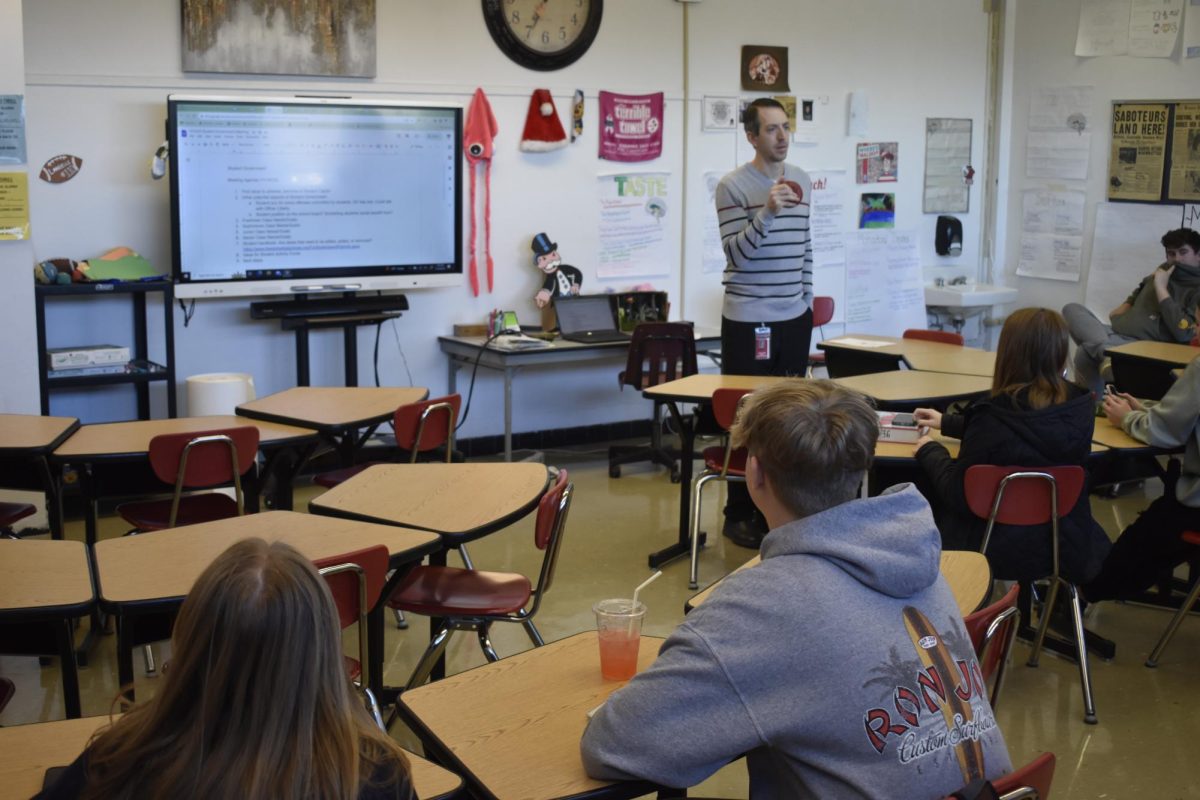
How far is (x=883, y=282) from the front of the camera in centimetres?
780

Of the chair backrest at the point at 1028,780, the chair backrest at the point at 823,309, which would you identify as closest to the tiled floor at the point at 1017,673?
the chair backrest at the point at 1028,780

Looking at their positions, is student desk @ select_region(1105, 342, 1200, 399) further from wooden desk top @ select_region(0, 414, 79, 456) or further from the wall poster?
wooden desk top @ select_region(0, 414, 79, 456)

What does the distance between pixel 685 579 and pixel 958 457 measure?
4.50 ft

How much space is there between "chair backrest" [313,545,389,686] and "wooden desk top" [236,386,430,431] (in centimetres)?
154

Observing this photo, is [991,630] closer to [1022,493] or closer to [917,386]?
[1022,493]

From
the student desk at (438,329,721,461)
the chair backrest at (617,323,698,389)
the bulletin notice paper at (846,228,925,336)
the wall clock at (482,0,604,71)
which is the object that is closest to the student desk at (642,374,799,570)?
the chair backrest at (617,323,698,389)

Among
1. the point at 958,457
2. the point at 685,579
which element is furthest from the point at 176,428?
the point at 958,457

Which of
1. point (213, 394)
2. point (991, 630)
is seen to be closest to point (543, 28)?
point (213, 394)

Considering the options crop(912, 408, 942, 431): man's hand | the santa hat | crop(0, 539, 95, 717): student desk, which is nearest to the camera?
crop(0, 539, 95, 717): student desk

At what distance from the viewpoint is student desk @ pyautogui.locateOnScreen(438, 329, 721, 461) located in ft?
19.6

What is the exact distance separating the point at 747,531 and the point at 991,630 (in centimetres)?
292

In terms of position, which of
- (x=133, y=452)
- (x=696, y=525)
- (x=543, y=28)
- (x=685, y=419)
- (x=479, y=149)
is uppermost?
(x=543, y=28)

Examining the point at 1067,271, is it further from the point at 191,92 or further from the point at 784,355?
the point at 191,92

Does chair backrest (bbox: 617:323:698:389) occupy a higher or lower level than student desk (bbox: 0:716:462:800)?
higher
